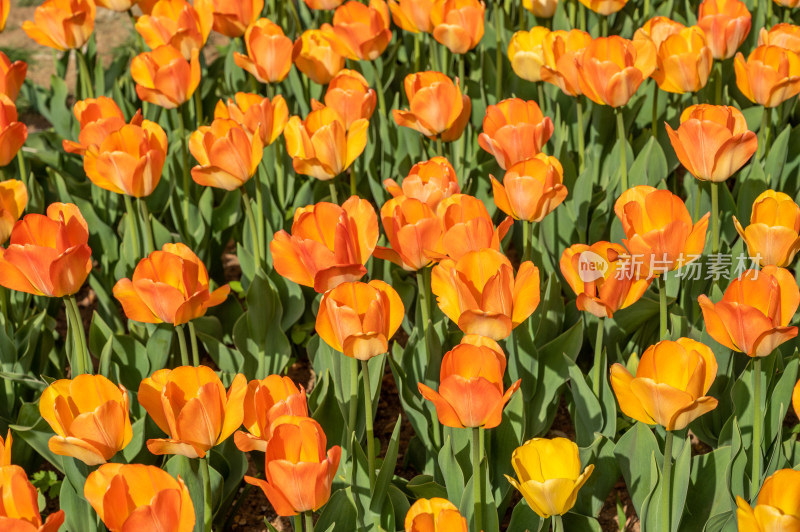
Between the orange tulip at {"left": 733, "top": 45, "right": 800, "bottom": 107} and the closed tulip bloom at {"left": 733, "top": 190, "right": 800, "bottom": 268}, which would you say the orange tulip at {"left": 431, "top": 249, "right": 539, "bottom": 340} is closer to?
the closed tulip bloom at {"left": 733, "top": 190, "right": 800, "bottom": 268}

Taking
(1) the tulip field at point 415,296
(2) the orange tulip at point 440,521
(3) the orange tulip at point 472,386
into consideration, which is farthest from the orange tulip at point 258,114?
(2) the orange tulip at point 440,521

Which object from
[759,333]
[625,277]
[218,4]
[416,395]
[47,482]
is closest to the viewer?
[759,333]

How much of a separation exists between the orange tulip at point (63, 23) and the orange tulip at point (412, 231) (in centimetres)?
169

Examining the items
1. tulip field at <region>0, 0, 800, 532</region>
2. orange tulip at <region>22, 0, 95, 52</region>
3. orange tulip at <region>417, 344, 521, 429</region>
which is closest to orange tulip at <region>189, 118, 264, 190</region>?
tulip field at <region>0, 0, 800, 532</region>

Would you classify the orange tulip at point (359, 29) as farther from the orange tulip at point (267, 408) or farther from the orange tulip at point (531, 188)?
the orange tulip at point (267, 408)

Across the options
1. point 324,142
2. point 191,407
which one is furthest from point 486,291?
point 324,142

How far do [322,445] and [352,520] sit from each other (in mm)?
420

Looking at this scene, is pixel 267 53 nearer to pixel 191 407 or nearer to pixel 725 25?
pixel 725 25

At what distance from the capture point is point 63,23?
3.09 metres

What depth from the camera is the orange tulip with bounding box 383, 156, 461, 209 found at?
6.69ft

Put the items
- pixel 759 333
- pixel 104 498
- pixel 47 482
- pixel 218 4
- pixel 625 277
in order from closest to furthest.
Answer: pixel 104 498
pixel 759 333
pixel 625 277
pixel 47 482
pixel 218 4

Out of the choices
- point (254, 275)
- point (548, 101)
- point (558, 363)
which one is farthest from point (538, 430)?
point (548, 101)

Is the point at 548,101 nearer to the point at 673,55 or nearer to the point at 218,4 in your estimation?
the point at 673,55

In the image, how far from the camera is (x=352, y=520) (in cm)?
183
